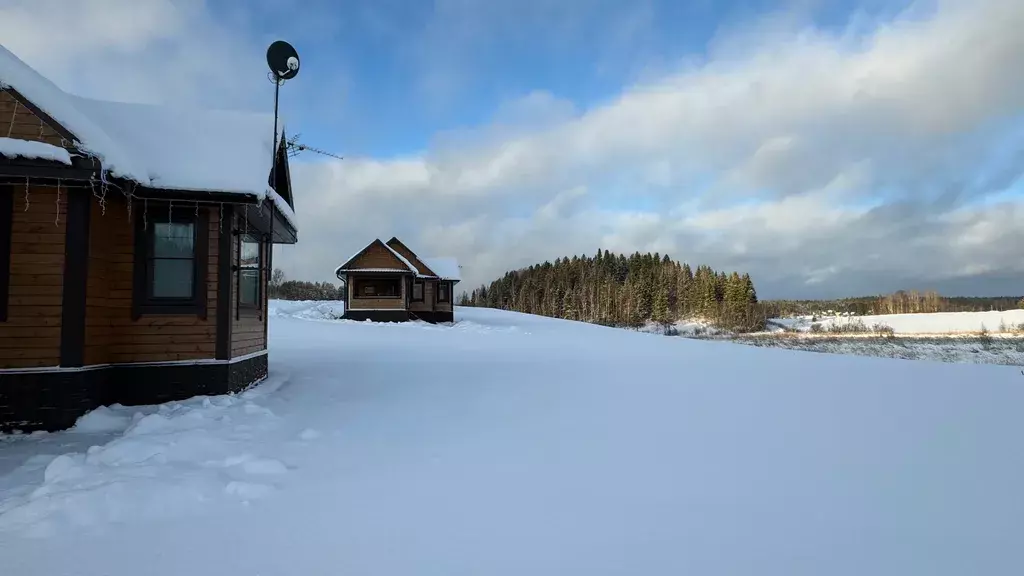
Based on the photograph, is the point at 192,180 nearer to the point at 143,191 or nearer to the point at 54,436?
the point at 143,191

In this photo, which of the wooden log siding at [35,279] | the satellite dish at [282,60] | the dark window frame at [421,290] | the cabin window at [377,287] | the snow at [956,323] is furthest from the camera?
the snow at [956,323]

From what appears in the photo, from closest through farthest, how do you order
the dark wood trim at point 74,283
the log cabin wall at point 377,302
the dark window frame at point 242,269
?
the dark wood trim at point 74,283, the dark window frame at point 242,269, the log cabin wall at point 377,302

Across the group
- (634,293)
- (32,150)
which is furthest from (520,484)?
(634,293)

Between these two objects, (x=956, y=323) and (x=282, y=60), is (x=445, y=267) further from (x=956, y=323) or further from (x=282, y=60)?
(x=956, y=323)

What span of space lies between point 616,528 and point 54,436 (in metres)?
6.64

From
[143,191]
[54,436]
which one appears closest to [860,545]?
[54,436]

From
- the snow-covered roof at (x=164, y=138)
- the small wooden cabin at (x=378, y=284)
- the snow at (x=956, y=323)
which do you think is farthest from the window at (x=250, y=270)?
the snow at (x=956, y=323)

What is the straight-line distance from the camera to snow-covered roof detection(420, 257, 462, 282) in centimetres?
3257

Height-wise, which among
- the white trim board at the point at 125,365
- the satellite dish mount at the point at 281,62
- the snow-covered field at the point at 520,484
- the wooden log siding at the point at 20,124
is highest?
the satellite dish mount at the point at 281,62

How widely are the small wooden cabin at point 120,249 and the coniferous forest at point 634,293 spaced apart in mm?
59452

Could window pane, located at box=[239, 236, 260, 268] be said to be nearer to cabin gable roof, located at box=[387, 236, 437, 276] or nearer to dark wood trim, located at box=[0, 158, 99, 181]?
dark wood trim, located at box=[0, 158, 99, 181]

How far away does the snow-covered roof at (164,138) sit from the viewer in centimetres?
654

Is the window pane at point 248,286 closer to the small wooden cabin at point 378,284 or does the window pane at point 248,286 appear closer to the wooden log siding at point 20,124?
the wooden log siding at point 20,124

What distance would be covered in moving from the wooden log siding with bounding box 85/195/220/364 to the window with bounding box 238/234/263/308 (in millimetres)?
770
